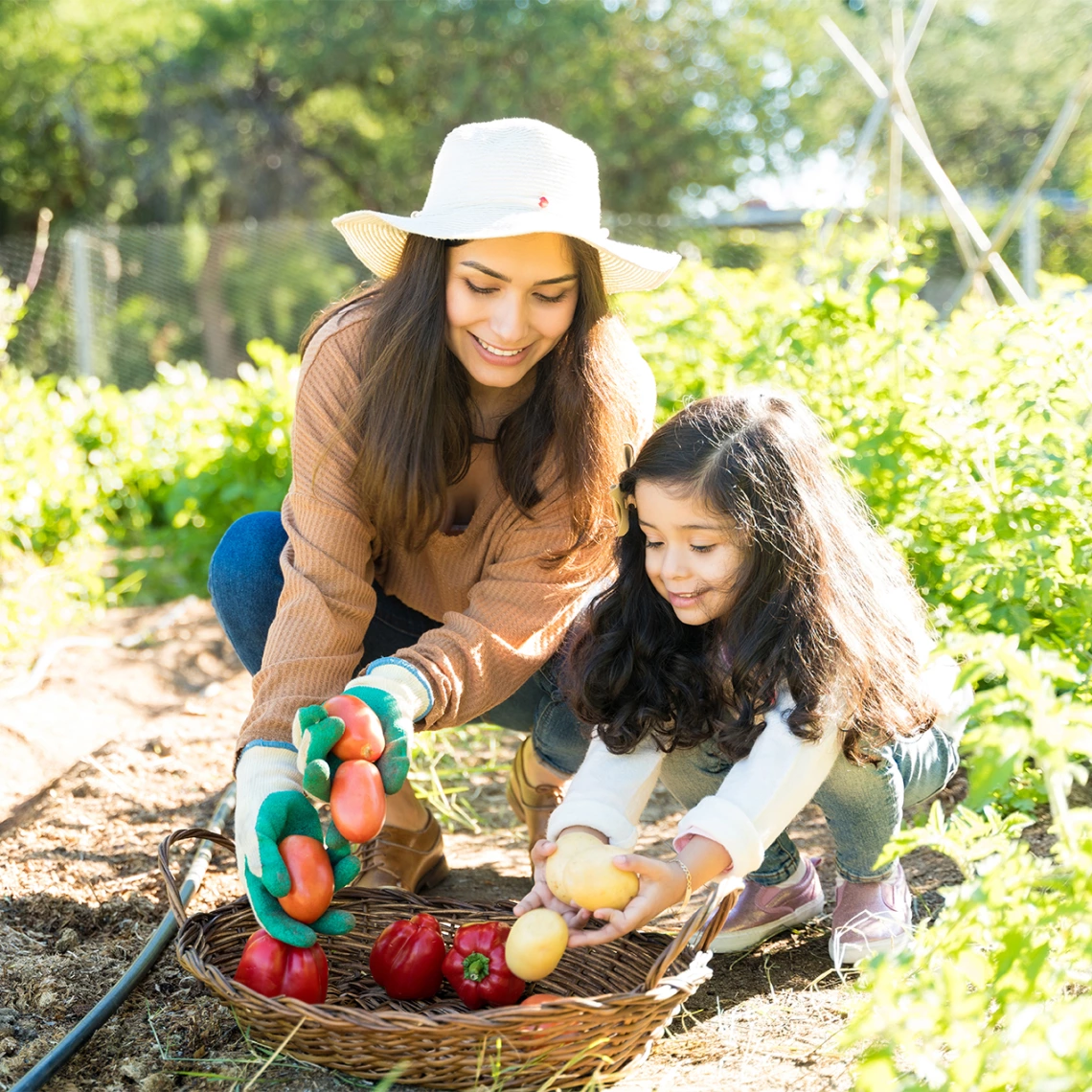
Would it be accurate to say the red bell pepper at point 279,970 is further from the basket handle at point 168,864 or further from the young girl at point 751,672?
the young girl at point 751,672

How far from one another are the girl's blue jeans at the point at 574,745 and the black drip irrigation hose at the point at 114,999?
1.27ft

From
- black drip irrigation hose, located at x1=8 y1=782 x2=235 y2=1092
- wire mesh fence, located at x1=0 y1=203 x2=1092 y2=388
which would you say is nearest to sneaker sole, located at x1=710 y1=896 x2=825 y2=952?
black drip irrigation hose, located at x1=8 y1=782 x2=235 y2=1092

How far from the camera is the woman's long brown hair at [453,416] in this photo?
202 centimetres

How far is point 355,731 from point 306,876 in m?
0.19

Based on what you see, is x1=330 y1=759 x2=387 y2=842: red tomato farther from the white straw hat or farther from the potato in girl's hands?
the white straw hat

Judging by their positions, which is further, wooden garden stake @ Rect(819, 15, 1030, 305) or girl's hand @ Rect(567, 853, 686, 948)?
wooden garden stake @ Rect(819, 15, 1030, 305)

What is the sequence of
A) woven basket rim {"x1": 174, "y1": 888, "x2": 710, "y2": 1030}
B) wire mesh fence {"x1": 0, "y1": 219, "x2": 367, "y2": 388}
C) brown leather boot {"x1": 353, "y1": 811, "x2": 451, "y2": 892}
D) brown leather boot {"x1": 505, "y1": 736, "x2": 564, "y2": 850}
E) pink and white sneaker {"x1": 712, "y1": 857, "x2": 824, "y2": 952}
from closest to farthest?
1. woven basket rim {"x1": 174, "y1": 888, "x2": 710, "y2": 1030}
2. pink and white sneaker {"x1": 712, "y1": 857, "x2": 824, "y2": 952}
3. brown leather boot {"x1": 353, "y1": 811, "x2": 451, "y2": 892}
4. brown leather boot {"x1": 505, "y1": 736, "x2": 564, "y2": 850}
5. wire mesh fence {"x1": 0, "y1": 219, "x2": 367, "y2": 388}

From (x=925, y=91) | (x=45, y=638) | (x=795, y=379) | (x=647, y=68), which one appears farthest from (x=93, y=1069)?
(x=925, y=91)

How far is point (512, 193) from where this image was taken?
1.92 m

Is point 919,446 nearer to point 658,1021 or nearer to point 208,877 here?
point 658,1021

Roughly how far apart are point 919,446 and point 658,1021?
134cm

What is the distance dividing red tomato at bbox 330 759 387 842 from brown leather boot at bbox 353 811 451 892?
2.02ft

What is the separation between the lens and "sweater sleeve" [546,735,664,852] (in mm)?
1797

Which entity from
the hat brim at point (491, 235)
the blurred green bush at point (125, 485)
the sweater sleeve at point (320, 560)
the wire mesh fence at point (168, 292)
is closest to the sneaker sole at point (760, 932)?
the sweater sleeve at point (320, 560)
